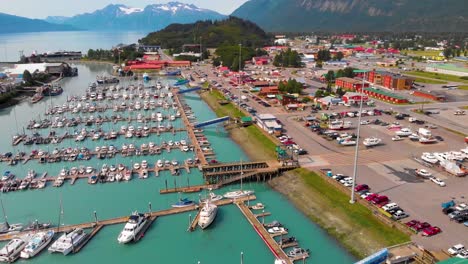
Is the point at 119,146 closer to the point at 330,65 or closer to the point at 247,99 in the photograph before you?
the point at 247,99

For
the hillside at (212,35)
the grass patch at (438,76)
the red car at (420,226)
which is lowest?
the red car at (420,226)

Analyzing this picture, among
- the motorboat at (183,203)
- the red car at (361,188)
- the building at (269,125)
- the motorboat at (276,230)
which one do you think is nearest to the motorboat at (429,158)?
the red car at (361,188)

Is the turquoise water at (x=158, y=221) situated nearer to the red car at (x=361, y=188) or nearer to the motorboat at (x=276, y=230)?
the motorboat at (x=276, y=230)

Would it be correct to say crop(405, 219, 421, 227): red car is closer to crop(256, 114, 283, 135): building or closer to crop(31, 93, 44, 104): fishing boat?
crop(256, 114, 283, 135): building

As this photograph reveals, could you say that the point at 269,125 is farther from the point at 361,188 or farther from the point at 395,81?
the point at 395,81

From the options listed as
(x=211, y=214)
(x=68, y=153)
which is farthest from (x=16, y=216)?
(x=211, y=214)

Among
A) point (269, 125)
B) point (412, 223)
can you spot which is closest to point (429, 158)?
point (412, 223)
